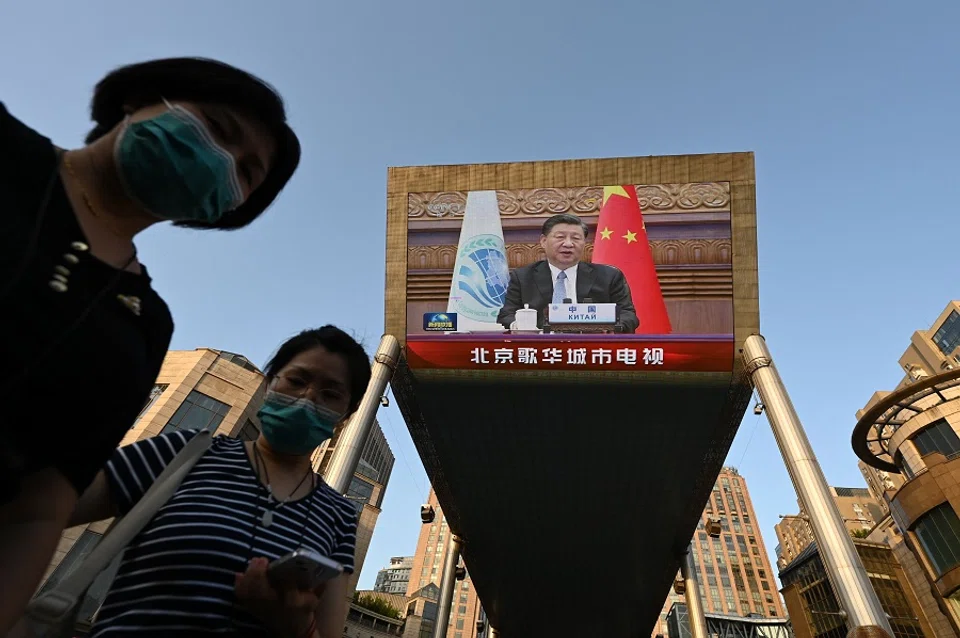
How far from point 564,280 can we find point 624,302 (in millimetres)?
1723

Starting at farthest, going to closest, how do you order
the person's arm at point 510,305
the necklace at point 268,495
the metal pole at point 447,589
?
the metal pole at point 447,589
the person's arm at point 510,305
the necklace at point 268,495

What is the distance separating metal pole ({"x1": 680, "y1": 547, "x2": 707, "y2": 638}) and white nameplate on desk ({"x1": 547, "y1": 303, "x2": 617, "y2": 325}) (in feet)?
43.2

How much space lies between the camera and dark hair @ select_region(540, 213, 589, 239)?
1455 centimetres

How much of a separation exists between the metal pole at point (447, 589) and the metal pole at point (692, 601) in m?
9.38

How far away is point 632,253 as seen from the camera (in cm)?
1414

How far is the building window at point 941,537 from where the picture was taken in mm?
20969

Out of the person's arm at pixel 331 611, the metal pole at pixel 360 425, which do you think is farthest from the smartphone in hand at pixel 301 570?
the metal pole at pixel 360 425

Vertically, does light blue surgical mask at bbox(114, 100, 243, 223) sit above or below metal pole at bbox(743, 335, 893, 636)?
below

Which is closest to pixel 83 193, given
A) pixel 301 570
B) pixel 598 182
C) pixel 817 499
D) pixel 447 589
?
pixel 301 570

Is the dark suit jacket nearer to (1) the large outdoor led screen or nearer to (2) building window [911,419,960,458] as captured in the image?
(1) the large outdoor led screen

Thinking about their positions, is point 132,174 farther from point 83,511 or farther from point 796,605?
point 796,605

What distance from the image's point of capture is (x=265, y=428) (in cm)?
204

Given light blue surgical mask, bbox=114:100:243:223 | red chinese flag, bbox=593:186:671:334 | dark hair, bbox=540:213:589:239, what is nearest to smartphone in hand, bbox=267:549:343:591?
light blue surgical mask, bbox=114:100:243:223

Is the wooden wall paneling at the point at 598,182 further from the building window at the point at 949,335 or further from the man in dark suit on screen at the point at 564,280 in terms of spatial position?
the building window at the point at 949,335
